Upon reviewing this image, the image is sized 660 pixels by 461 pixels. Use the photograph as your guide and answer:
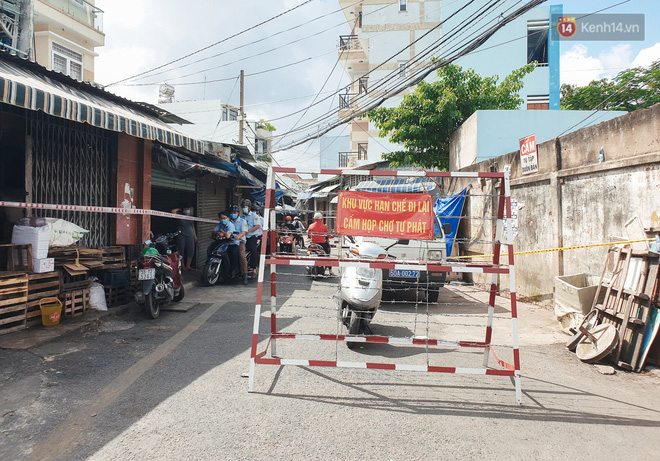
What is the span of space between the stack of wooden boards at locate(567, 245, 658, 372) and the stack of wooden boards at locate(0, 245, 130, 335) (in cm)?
660

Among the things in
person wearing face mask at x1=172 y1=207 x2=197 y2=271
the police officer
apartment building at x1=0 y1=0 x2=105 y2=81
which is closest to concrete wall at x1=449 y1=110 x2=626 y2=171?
the police officer

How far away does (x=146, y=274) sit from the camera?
603cm

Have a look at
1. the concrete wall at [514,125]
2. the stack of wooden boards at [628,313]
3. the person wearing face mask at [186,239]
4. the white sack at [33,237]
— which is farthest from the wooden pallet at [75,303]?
the concrete wall at [514,125]

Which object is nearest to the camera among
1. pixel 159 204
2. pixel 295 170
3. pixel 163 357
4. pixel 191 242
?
pixel 295 170

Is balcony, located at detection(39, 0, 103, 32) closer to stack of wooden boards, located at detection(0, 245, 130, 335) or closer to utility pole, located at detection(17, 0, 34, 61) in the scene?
utility pole, located at detection(17, 0, 34, 61)

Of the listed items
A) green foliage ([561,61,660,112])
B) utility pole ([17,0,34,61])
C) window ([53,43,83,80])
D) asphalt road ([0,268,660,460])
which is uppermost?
green foliage ([561,61,660,112])

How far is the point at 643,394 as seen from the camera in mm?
3863

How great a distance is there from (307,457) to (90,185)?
6.11m

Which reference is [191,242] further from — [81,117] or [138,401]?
[138,401]

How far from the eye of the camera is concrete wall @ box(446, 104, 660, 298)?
5281 millimetres

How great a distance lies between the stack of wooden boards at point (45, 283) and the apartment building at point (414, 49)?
601 inches

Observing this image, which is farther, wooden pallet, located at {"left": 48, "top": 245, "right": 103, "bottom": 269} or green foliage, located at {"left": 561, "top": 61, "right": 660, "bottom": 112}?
green foliage, located at {"left": 561, "top": 61, "right": 660, "bottom": 112}

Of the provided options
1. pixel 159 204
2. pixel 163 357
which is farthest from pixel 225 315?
pixel 159 204

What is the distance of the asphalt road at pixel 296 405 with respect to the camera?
9.25ft
